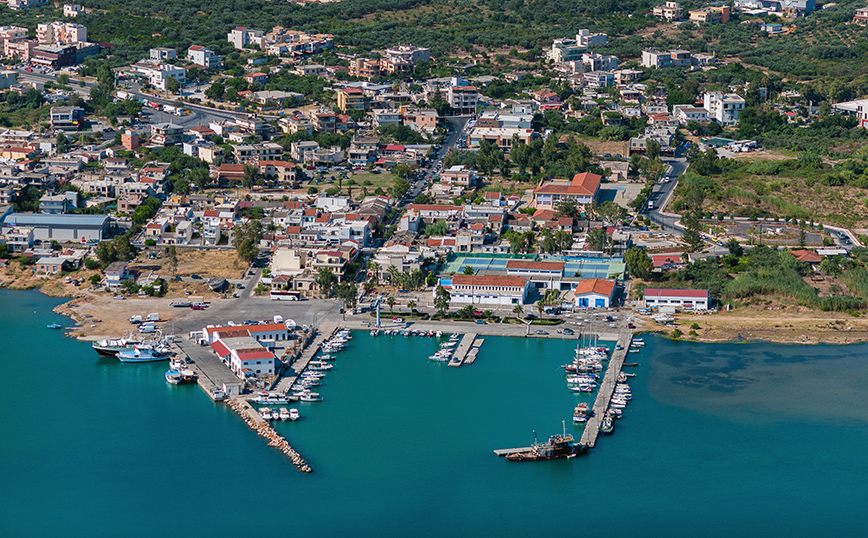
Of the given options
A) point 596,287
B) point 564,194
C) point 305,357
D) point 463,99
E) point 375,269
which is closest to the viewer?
point 305,357

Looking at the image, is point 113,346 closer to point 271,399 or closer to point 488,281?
point 271,399

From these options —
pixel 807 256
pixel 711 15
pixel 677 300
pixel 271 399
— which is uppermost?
pixel 711 15

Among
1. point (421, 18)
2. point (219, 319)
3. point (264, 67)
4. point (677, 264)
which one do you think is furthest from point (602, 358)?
point (421, 18)

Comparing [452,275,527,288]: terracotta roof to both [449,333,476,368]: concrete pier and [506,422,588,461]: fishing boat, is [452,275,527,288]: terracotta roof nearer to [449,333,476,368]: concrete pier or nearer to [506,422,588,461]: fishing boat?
[449,333,476,368]: concrete pier

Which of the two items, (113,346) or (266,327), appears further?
(266,327)

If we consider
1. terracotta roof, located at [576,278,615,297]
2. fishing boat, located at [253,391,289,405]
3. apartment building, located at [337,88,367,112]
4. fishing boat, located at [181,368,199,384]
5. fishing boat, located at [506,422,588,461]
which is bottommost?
fishing boat, located at [506,422,588,461]

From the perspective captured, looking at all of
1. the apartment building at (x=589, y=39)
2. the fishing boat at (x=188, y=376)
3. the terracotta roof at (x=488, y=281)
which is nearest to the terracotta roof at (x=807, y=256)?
the terracotta roof at (x=488, y=281)

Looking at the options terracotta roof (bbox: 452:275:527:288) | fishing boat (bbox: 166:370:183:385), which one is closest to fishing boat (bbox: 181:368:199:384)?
fishing boat (bbox: 166:370:183:385)

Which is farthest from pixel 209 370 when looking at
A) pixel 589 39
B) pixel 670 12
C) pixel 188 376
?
pixel 670 12
